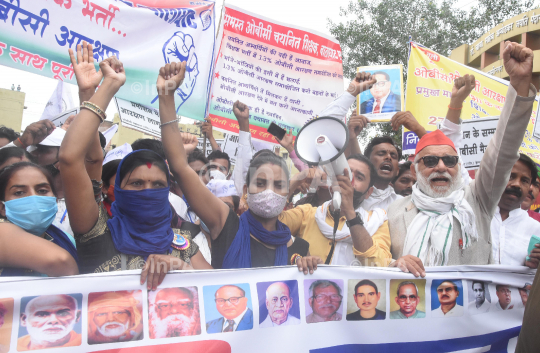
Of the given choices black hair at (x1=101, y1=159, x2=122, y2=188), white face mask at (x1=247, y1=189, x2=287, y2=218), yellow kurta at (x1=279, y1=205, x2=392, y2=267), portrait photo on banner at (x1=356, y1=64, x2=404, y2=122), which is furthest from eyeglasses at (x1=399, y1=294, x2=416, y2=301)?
portrait photo on banner at (x1=356, y1=64, x2=404, y2=122)

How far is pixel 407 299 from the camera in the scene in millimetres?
2287

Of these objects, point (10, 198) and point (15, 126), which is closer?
point (10, 198)

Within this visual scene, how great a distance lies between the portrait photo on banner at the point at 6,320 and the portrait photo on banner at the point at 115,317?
291 mm

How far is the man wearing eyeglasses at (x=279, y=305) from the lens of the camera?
202 centimetres

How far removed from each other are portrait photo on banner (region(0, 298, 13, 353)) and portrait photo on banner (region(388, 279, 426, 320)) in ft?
5.90

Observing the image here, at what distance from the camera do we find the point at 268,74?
173 inches

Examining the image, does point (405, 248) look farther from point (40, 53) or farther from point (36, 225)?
point (40, 53)

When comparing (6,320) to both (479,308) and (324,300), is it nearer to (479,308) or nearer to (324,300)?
(324,300)

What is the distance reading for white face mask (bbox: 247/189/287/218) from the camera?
2514 mm

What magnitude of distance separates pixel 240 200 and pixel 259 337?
6.07 ft

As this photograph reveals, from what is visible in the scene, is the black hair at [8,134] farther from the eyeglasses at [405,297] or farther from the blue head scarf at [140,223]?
the eyeglasses at [405,297]

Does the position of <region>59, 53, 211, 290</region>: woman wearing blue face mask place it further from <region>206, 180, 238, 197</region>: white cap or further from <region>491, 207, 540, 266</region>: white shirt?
<region>491, 207, 540, 266</region>: white shirt

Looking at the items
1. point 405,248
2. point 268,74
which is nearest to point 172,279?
point 405,248

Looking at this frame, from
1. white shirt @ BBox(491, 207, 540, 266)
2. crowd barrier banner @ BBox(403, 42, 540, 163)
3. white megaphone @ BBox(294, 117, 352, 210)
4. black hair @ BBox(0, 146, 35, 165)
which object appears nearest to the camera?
white megaphone @ BBox(294, 117, 352, 210)
